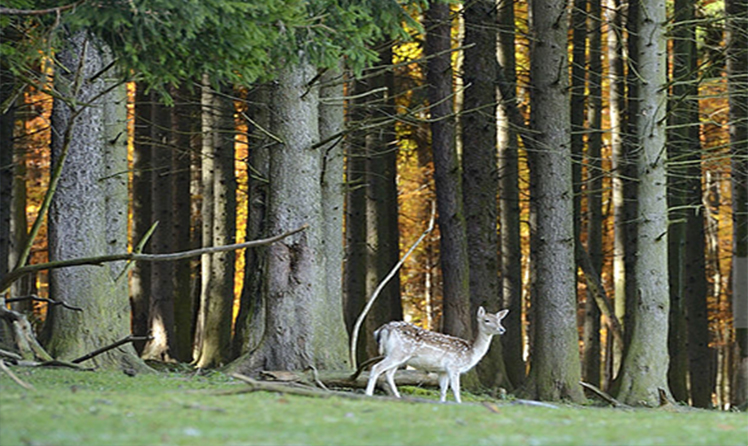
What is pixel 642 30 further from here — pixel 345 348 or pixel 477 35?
pixel 345 348

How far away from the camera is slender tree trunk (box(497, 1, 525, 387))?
80.6ft

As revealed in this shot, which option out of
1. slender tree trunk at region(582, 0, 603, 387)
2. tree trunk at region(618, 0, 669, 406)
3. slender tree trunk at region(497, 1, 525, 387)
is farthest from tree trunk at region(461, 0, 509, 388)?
slender tree trunk at region(582, 0, 603, 387)

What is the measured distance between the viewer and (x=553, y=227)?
60.8 feet

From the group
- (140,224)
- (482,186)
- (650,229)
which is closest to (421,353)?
(650,229)

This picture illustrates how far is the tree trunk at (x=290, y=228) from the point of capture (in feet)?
47.5

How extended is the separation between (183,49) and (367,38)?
276 centimetres

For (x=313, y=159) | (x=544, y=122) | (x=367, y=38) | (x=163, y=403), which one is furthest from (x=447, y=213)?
(x=163, y=403)

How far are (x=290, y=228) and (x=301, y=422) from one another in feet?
22.6

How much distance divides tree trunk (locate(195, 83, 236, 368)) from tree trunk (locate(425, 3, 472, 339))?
14.5 feet

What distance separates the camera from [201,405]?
27.6 ft

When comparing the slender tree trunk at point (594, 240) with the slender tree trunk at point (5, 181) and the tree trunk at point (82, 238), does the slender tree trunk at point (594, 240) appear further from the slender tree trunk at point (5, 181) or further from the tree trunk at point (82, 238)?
the tree trunk at point (82, 238)

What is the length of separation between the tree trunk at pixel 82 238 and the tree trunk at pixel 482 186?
7935mm

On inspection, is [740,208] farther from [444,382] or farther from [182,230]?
[182,230]

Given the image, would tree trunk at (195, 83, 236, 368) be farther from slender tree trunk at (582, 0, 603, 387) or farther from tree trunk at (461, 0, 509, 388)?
→ slender tree trunk at (582, 0, 603, 387)
